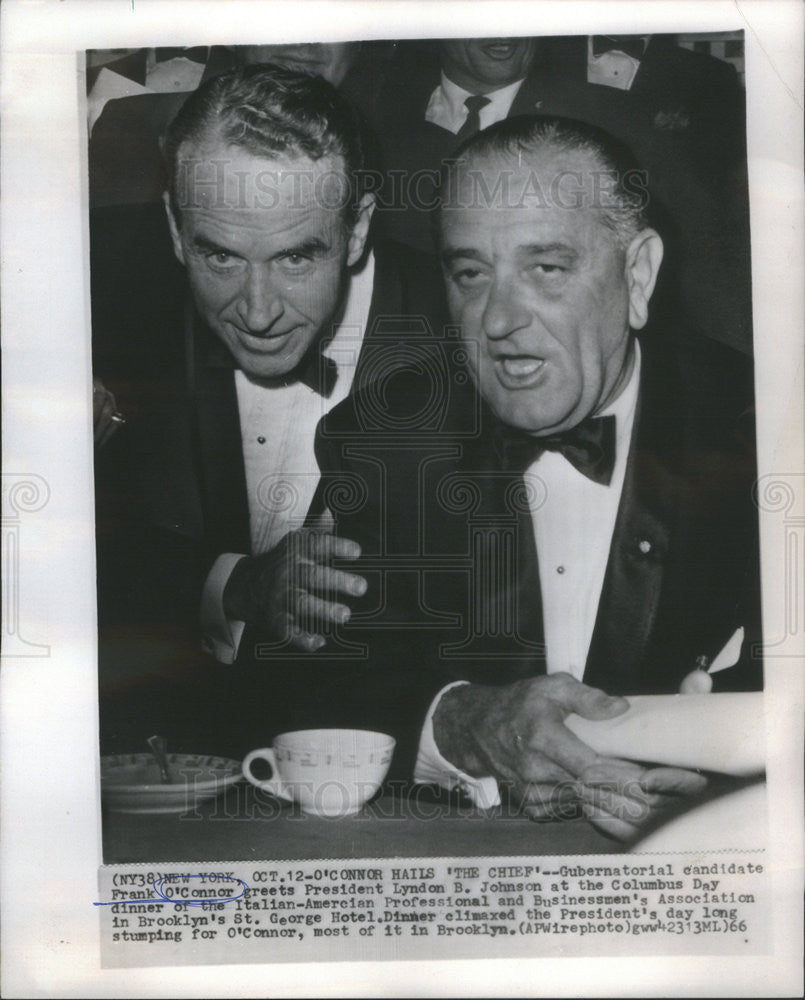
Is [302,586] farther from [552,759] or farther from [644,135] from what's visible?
[644,135]

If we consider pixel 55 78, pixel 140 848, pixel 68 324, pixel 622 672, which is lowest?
pixel 140 848

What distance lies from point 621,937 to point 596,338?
1.95 ft

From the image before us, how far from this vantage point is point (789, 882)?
877 mm

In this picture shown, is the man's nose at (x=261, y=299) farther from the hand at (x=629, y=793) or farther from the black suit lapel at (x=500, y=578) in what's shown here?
the hand at (x=629, y=793)

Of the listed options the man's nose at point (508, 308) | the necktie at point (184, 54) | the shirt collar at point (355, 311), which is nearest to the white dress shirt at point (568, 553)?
the man's nose at point (508, 308)

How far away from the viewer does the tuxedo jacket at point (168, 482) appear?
882mm

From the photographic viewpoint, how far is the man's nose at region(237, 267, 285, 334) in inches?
34.6

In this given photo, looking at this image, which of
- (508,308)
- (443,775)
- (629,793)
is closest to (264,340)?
(508,308)

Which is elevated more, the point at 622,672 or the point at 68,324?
the point at 68,324

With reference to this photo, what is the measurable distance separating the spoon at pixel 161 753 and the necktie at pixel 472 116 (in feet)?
2.19

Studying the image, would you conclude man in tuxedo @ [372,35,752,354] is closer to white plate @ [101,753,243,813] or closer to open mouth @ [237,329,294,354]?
open mouth @ [237,329,294,354]

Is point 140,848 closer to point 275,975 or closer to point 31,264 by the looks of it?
point 275,975

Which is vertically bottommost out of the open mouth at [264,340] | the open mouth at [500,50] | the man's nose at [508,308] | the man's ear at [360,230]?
the open mouth at [264,340]

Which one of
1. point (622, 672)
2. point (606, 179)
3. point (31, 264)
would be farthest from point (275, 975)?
point (606, 179)
